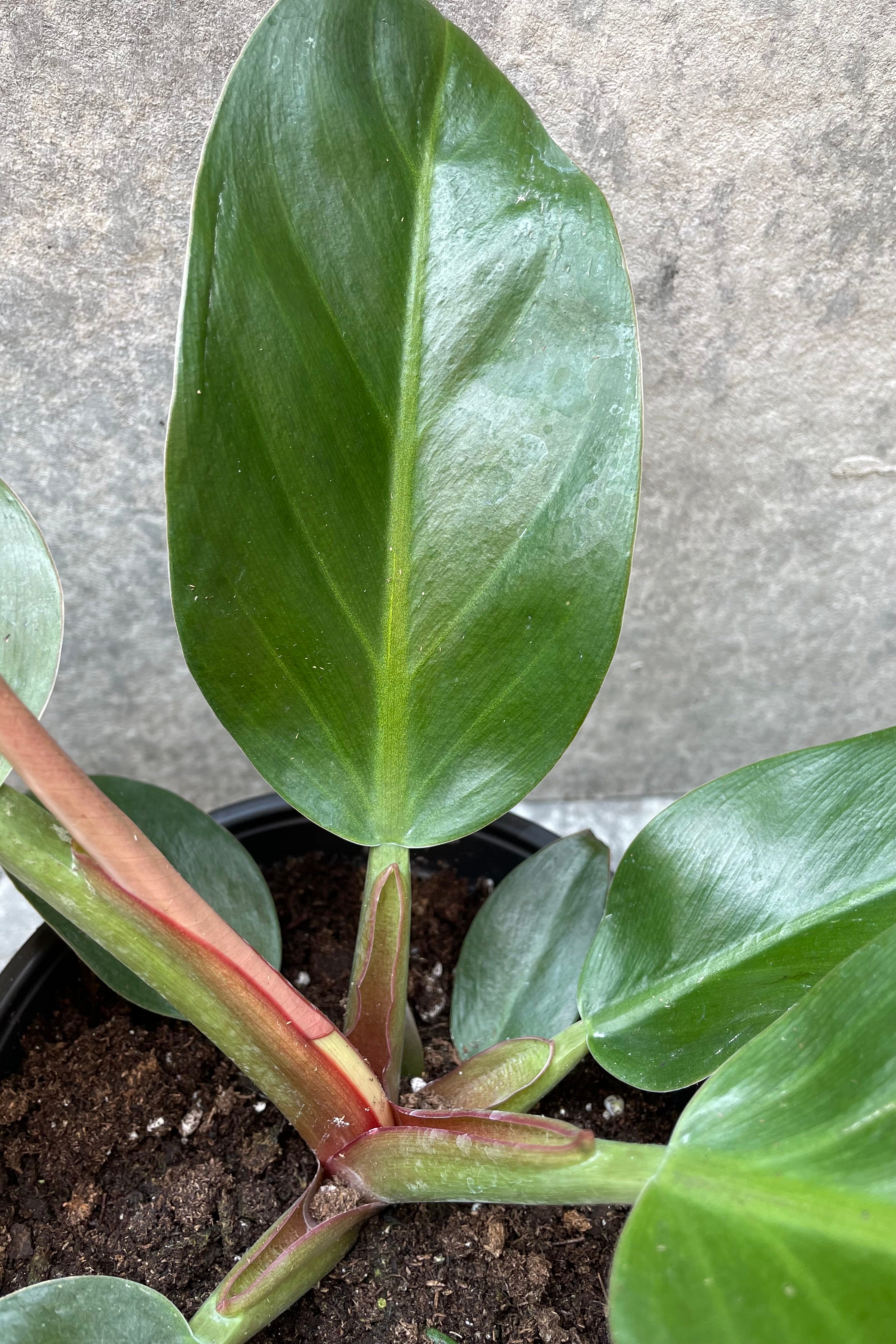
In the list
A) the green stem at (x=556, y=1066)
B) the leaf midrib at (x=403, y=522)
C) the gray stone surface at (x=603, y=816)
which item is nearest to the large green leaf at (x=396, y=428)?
the leaf midrib at (x=403, y=522)

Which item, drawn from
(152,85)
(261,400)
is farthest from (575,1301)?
(152,85)

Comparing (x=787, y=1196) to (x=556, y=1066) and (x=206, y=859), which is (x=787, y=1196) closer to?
(x=556, y=1066)

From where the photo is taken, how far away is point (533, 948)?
0.59 metres

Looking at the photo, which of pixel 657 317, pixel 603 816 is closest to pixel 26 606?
pixel 657 317

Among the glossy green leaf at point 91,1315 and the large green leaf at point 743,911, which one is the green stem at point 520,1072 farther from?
the glossy green leaf at point 91,1315

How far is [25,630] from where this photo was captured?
0.44m

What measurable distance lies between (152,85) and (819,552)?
0.58 meters

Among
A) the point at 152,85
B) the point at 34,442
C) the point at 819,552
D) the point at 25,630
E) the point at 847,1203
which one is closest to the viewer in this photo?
the point at 847,1203

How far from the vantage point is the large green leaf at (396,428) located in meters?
0.41

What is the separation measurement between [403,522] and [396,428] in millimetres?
44

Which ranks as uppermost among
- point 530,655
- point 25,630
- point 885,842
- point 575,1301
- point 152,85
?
point 152,85

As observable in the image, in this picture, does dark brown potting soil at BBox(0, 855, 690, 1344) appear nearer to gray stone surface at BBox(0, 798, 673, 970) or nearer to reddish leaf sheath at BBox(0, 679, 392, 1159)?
reddish leaf sheath at BBox(0, 679, 392, 1159)

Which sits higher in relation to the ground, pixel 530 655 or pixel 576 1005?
pixel 530 655

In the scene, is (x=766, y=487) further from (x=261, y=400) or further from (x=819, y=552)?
(x=261, y=400)
